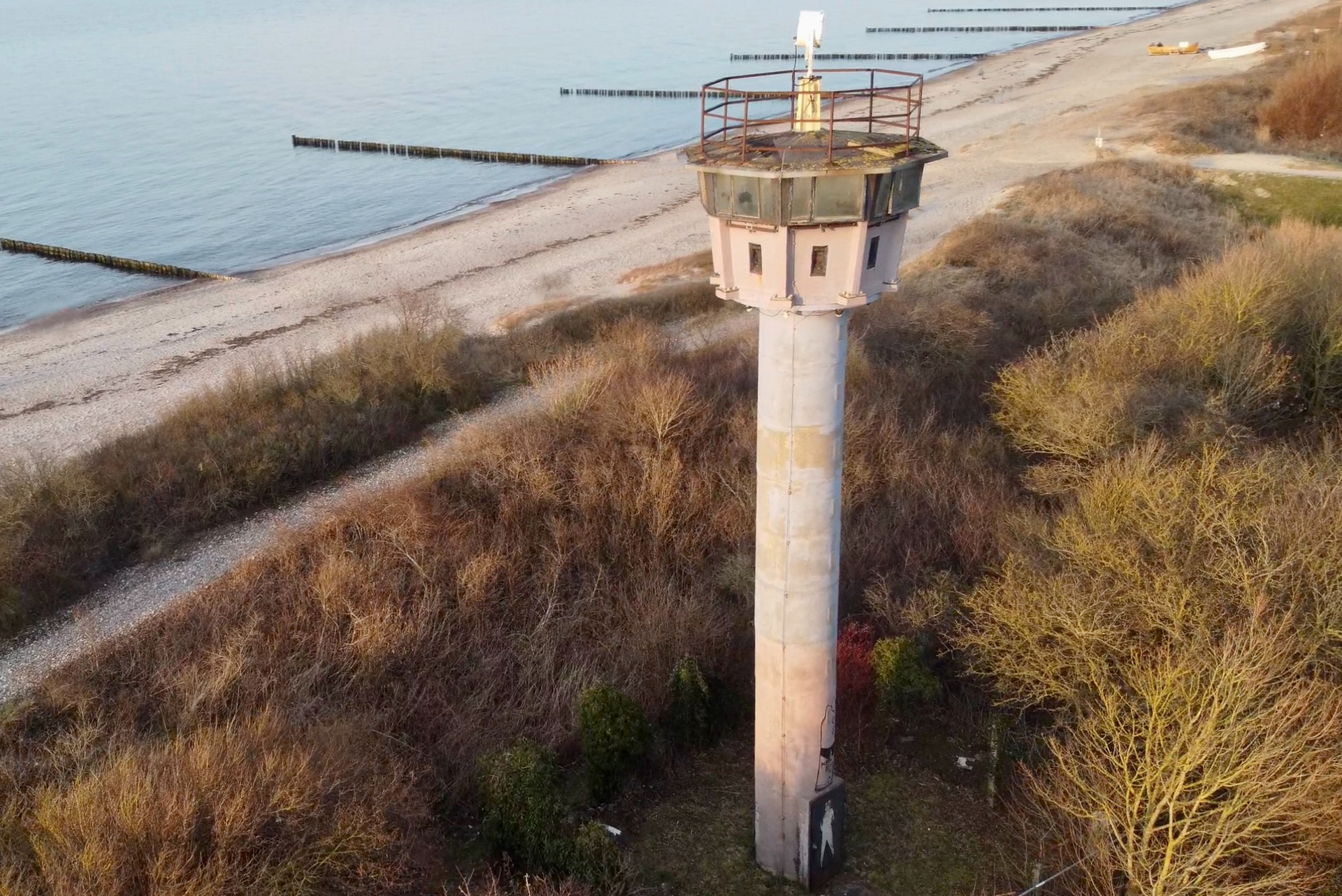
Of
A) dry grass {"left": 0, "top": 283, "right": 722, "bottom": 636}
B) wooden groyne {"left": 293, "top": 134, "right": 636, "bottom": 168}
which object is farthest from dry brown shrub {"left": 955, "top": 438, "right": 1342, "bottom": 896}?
wooden groyne {"left": 293, "top": 134, "right": 636, "bottom": 168}

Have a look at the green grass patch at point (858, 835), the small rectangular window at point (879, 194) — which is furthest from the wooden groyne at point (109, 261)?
the small rectangular window at point (879, 194)

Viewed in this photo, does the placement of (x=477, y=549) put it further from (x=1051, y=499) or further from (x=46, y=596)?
(x=1051, y=499)

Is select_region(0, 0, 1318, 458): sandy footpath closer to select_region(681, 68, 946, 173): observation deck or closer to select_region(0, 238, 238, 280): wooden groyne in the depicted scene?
select_region(0, 238, 238, 280): wooden groyne

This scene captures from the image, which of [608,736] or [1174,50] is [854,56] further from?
[608,736]

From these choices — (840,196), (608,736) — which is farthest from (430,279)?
(840,196)

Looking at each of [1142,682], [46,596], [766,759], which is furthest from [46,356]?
[1142,682]

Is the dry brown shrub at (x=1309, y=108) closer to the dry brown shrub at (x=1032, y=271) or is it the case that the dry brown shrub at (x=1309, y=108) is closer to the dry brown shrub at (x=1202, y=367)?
the dry brown shrub at (x=1032, y=271)
